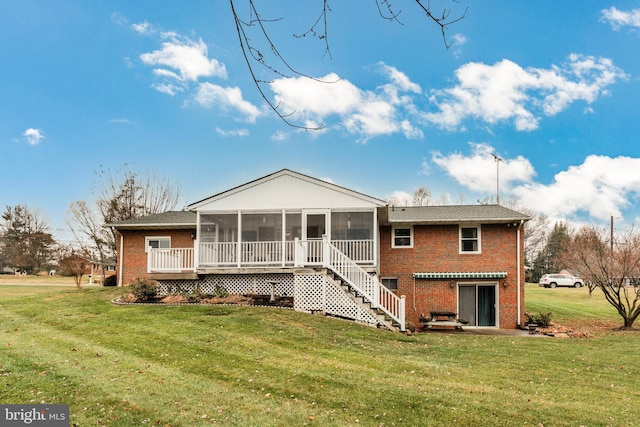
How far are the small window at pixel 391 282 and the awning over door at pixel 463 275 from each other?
87 cm

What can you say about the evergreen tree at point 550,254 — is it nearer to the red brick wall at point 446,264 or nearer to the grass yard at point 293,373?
the red brick wall at point 446,264

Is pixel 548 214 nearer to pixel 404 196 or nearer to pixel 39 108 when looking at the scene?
pixel 404 196

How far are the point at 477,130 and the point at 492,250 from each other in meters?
A: 9.83

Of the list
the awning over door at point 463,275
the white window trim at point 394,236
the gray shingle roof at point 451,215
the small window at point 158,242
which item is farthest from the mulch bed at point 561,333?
the small window at point 158,242

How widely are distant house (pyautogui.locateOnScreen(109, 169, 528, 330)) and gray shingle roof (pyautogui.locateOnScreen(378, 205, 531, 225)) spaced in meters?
0.05

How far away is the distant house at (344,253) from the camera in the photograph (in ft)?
54.6

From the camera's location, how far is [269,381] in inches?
331

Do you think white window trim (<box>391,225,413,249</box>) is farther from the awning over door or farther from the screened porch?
the screened porch

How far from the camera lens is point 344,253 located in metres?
18.0

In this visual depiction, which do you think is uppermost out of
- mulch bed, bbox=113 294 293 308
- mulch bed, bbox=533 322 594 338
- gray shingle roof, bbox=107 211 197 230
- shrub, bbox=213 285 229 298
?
gray shingle roof, bbox=107 211 197 230

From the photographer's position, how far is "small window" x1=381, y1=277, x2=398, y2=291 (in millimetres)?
19859

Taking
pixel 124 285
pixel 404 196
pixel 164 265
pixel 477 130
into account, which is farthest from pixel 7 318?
pixel 404 196

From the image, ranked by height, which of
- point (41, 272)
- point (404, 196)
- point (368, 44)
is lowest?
point (41, 272)

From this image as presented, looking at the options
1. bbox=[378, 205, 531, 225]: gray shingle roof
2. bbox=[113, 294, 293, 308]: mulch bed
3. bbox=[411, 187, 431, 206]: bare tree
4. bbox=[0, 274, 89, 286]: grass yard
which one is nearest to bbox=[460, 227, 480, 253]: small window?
bbox=[378, 205, 531, 225]: gray shingle roof
